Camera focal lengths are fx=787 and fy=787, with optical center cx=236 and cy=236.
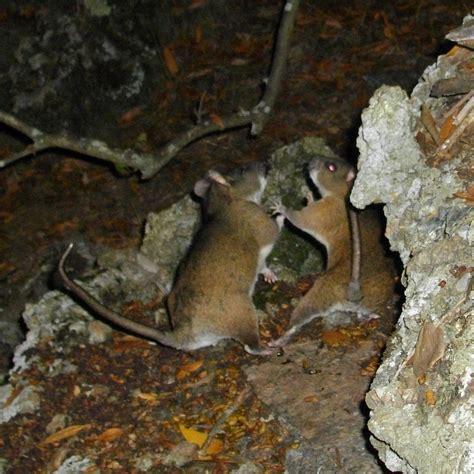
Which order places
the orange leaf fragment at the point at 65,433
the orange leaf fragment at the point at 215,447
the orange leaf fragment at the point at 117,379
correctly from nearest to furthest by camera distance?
1. the orange leaf fragment at the point at 215,447
2. the orange leaf fragment at the point at 65,433
3. the orange leaf fragment at the point at 117,379

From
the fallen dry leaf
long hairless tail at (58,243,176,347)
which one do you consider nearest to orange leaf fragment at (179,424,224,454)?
long hairless tail at (58,243,176,347)

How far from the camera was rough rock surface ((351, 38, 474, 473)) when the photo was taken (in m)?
3.15

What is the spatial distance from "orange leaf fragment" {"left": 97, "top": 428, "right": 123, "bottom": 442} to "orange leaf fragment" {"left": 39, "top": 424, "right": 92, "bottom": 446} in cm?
17

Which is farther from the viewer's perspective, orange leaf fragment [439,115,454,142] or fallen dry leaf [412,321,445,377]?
orange leaf fragment [439,115,454,142]

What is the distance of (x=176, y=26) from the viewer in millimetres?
10875

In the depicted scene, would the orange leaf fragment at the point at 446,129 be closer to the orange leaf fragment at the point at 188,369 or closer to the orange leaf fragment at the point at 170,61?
the orange leaf fragment at the point at 188,369

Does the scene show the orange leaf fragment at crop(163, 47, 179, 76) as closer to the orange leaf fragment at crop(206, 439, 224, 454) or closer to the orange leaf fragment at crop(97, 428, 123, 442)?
the orange leaf fragment at crop(97, 428, 123, 442)

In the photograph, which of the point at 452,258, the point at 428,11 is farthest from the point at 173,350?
the point at 428,11

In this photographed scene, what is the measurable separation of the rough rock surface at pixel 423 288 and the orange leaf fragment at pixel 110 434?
93.5 inches

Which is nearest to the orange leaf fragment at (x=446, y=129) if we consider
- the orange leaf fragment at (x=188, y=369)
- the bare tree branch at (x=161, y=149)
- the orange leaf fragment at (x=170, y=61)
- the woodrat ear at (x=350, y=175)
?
the woodrat ear at (x=350, y=175)

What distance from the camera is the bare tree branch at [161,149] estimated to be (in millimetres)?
6492

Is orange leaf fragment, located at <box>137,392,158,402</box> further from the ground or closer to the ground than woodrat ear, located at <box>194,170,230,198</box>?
closer to the ground

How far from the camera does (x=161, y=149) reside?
24.6 ft

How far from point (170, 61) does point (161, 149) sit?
351cm
